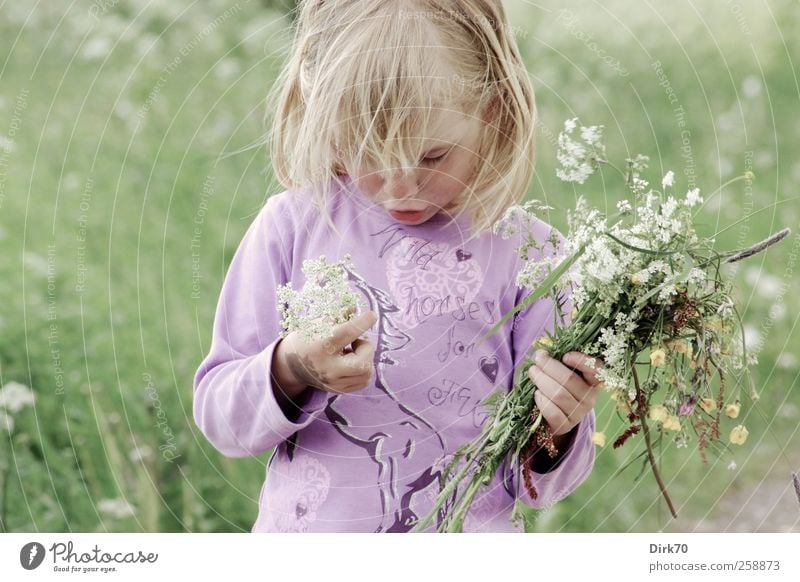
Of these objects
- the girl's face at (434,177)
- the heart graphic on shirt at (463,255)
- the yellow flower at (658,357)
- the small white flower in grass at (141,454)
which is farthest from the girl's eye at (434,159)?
the small white flower in grass at (141,454)

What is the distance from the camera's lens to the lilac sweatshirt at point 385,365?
3.60ft

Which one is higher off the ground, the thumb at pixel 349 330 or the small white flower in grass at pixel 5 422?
the thumb at pixel 349 330

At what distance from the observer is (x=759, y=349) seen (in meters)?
1.83

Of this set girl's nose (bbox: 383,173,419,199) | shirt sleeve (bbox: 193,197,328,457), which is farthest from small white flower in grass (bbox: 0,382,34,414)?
girl's nose (bbox: 383,173,419,199)

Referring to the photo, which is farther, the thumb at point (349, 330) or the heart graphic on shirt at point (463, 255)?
the heart graphic on shirt at point (463, 255)

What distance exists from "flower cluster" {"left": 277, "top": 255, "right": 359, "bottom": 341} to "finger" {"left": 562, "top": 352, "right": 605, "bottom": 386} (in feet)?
0.74

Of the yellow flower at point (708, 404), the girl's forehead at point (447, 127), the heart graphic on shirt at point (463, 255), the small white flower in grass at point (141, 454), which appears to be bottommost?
the small white flower in grass at point (141, 454)

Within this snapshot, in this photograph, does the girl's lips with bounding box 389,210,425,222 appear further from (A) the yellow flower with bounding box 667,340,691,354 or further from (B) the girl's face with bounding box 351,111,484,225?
(A) the yellow flower with bounding box 667,340,691,354

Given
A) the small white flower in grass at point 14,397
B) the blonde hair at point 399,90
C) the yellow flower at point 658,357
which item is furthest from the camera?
the small white flower in grass at point 14,397

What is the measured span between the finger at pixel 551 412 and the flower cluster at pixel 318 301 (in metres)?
0.21

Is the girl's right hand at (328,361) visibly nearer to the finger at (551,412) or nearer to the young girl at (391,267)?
the young girl at (391,267)

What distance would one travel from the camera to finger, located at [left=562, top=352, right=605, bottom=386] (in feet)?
3.23

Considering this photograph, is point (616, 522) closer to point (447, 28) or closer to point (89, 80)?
point (447, 28)

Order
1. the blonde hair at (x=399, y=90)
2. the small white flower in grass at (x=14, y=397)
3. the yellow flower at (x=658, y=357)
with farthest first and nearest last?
the small white flower in grass at (x=14, y=397)
the blonde hair at (x=399, y=90)
the yellow flower at (x=658, y=357)
